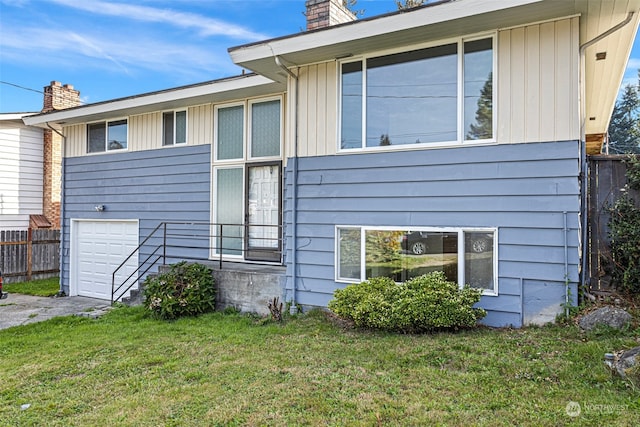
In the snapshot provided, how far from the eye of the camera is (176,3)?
17156 millimetres

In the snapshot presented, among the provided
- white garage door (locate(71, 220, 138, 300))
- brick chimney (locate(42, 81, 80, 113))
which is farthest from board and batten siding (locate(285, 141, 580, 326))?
brick chimney (locate(42, 81, 80, 113))

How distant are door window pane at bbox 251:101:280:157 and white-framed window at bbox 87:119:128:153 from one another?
12.9 ft

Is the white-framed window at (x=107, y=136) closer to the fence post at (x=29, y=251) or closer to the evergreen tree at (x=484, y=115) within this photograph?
the fence post at (x=29, y=251)

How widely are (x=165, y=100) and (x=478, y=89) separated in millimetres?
6676

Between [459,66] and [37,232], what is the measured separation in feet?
43.8

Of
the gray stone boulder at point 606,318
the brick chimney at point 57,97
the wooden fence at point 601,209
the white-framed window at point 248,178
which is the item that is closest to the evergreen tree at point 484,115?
the wooden fence at point 601,209

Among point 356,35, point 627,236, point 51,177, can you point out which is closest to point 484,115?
point 356,35

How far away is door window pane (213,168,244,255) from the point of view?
9211mm

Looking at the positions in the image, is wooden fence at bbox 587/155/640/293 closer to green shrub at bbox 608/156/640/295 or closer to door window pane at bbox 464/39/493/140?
green shrub at bbox 608/156/640/295

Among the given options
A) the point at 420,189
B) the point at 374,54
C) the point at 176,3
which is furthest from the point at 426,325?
the point at 176,3

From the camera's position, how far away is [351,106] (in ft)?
22.4

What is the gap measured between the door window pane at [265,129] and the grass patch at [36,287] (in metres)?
7.14

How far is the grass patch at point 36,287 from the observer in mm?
11602

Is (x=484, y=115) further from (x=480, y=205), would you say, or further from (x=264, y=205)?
(x=264, y=205)
